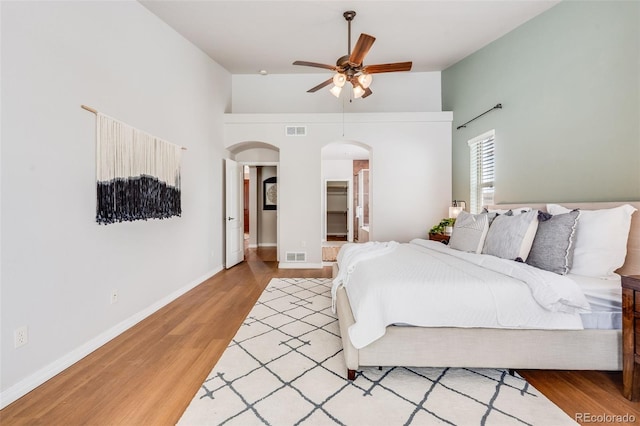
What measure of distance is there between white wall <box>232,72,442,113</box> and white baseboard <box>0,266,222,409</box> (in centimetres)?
383

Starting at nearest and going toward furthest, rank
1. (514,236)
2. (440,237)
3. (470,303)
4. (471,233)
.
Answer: (470,303) < (514,236) < (471,233) < (440,237)

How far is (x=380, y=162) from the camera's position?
479 cm

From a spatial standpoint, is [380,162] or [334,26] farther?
[380,162]

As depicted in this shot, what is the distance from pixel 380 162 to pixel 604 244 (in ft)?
10.5

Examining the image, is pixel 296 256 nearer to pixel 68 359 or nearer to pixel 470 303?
pixel 68 359

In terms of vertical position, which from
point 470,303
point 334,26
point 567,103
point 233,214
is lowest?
point 470,303

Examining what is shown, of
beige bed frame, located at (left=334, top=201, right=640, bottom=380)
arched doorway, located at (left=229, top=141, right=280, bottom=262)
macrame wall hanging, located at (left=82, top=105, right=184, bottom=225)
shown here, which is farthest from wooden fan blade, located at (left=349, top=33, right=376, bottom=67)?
arched doorway, located at (left=229, top=141, right=280, bottom=262)

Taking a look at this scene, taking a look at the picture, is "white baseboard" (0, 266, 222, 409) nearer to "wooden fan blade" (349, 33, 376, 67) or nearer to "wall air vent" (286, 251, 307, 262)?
"wall air vent" (286, 251, 307, 262)

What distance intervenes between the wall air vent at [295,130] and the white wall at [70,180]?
192 centimetres

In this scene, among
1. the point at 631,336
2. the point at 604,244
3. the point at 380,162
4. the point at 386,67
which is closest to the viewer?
the point at 631,336

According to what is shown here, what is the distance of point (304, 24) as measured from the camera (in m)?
3.45

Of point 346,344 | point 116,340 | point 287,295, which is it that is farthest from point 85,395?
point 287,295

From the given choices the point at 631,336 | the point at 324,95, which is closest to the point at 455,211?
the point at 631,336

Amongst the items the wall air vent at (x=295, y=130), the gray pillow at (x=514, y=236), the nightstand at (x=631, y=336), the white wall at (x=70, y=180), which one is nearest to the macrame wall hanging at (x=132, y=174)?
the white wall at (x=70, y=180)
